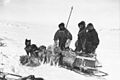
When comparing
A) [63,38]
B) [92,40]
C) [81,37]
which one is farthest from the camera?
[63,38]

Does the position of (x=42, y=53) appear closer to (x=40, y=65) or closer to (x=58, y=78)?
(x=40, y=65)

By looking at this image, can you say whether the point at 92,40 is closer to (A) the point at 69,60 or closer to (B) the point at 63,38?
(A) the point at 69,60

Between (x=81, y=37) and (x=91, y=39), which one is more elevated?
(x=81, y=37)

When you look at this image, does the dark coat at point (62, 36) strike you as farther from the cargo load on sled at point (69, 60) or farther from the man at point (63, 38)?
the cargo load on sled at point (69, 60)

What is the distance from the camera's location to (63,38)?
1164cm

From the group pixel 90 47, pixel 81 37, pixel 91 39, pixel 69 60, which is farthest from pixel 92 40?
pixel 69 60

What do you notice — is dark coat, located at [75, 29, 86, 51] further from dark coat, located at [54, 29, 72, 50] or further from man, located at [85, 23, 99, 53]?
dark coat, located at [54, 29, 72, 50]

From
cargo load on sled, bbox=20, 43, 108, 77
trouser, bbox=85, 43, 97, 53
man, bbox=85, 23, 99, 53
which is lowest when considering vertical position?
cargo load on sled, bbox=20, 43, 108, 77

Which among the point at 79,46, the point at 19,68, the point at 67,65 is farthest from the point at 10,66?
the point at 79,46

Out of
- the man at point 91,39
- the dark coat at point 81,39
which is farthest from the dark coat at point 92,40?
the dark coat at point 81,39

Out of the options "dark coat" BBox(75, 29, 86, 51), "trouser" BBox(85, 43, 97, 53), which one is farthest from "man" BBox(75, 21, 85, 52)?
"trouser" BBox(85, 43, 97, 53)

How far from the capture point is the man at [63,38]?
11.5 meters

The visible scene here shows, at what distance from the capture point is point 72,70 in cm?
1045

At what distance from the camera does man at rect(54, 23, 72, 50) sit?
37.7 ft
